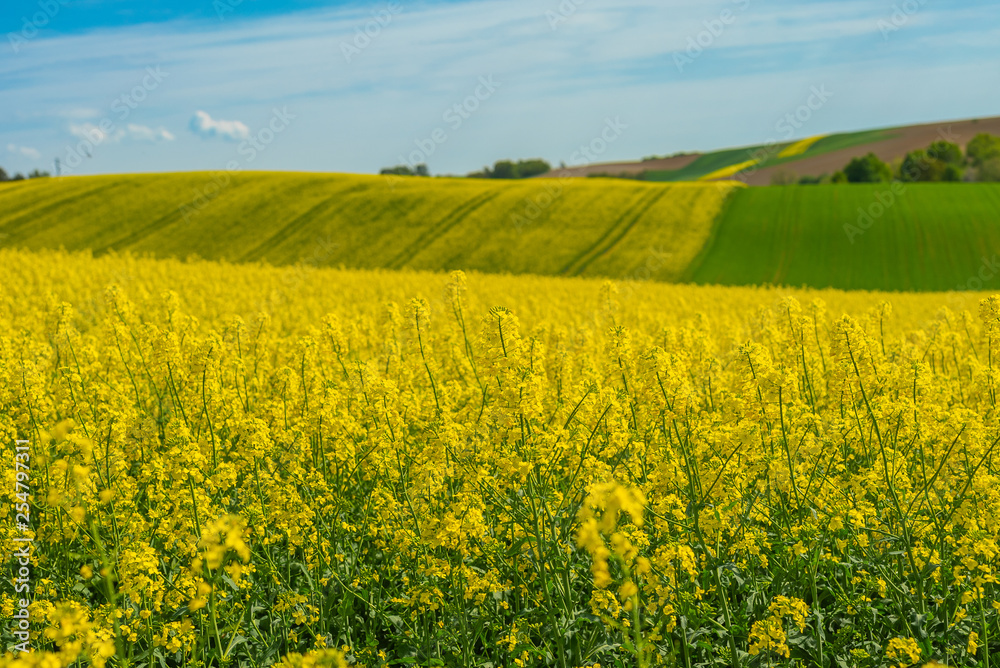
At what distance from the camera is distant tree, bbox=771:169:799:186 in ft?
282

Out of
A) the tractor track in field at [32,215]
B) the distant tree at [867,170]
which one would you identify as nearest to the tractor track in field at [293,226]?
the tractor track in field at [32,215]

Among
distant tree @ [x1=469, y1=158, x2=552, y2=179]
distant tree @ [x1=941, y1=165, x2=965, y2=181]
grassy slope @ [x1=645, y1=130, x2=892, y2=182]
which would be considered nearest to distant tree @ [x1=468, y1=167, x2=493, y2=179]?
distant tree @ [x1=469, y1=158, x2=552, y2=179]

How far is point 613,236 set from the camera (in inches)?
2044

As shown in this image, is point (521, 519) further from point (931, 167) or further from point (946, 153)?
point (946, 153)

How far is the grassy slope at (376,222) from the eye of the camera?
48688 millimetres

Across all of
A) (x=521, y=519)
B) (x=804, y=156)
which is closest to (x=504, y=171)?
(x=804, y=156)

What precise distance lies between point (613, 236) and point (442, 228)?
43.6 ft

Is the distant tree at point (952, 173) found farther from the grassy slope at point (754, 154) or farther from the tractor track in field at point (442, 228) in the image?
the tractor track in field at point (442, 228)

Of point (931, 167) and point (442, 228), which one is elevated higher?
point (931, 167)

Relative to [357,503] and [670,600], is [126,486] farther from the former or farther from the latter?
[670,600]

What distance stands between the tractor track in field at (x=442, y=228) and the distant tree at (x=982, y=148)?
67684 millimetres

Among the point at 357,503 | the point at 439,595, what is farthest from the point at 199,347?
the point at 439,595

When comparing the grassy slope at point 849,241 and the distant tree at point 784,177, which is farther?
the distant tree at point 784,177

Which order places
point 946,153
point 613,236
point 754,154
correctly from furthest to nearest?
point 754,154, point 946,153, point 613,236
